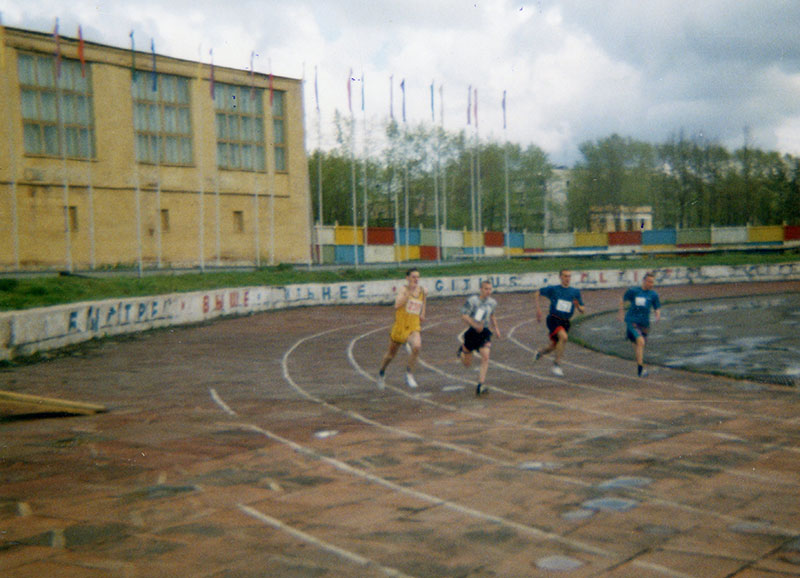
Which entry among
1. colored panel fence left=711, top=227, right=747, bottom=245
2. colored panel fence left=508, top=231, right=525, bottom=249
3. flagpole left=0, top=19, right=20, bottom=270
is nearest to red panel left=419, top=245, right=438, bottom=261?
colored panel fence left=508, top=231, right=525, bottom=249

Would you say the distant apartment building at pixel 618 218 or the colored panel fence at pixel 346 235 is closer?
the colored panel fence at pixel 346 235

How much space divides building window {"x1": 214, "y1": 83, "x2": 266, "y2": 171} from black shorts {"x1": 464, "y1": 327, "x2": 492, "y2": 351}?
32014 millimetres

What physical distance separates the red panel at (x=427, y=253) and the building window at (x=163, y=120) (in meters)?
20.5

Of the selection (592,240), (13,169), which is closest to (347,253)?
(13,169)

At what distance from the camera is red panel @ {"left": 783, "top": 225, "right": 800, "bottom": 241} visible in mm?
58759

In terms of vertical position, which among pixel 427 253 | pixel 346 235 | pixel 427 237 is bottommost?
pixel 427 253

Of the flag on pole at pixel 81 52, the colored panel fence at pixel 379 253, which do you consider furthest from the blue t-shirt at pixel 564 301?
the colored panel fence at pixel 379 253

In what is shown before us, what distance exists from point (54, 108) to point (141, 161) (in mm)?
4699

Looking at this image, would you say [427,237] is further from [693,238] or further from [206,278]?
[206,278]

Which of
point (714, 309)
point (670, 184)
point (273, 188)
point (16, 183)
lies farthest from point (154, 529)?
point (670, 184)

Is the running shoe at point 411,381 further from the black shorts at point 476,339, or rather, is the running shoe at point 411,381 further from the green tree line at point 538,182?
the green tree line at point 538,182

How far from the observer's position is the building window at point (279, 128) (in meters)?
44.6

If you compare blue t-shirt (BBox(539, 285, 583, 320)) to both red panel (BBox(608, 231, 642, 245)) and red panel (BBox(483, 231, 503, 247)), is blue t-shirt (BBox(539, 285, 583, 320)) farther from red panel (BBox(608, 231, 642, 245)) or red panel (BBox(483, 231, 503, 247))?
red panel (BBox(608, 231, 642, 245))

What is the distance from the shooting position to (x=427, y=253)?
56.7 m
